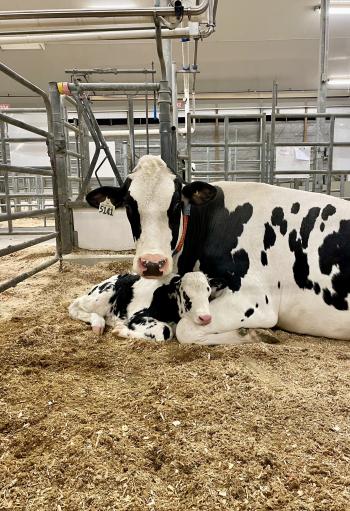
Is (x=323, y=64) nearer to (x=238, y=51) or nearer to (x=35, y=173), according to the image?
(x=35, y=173)

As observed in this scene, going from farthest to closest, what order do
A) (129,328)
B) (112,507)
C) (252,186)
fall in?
(252,186)
(129,328)
(112,507)

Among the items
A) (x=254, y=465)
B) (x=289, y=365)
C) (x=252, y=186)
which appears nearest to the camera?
(x=254, y=465)

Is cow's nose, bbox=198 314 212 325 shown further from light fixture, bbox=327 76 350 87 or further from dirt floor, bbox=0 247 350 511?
light fixture, bbox=327 76 350 87

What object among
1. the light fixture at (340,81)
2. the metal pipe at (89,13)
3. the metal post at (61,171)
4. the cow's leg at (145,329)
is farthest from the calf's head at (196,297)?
the light fixture at (340,81)

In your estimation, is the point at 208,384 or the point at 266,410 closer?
the point at 266,410

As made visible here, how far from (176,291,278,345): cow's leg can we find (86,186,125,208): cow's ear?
905mm

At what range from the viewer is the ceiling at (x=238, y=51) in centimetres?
876

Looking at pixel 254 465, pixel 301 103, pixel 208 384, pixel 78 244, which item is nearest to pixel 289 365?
pixel 208 384

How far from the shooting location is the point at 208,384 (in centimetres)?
188

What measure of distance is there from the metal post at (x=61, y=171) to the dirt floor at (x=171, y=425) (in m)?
2.82

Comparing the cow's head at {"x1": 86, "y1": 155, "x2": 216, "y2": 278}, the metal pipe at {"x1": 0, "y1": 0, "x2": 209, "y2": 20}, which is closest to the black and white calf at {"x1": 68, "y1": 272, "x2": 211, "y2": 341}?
the cow's head at {"x1": 86, "y1": 155, "x2": 216, "y2": 278}

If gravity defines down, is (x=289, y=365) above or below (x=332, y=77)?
below

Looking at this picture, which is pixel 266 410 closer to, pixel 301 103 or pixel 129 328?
pixel 129 328

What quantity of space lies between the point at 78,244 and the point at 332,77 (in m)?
12.2
